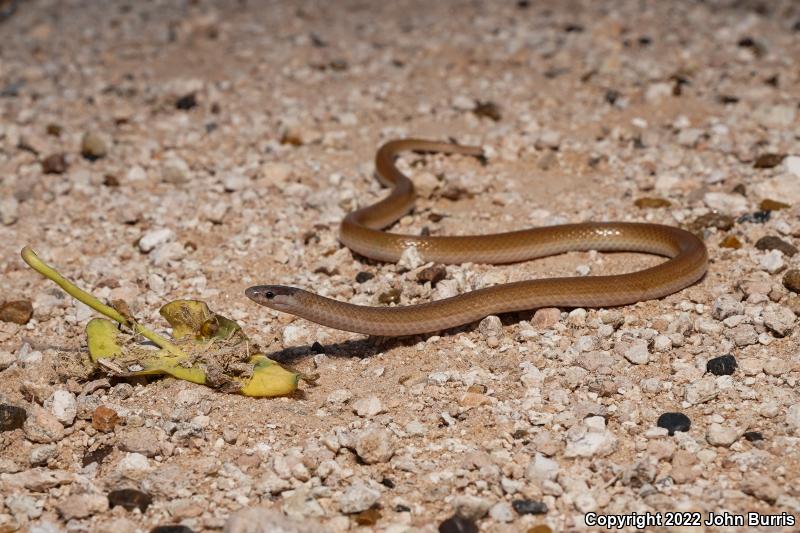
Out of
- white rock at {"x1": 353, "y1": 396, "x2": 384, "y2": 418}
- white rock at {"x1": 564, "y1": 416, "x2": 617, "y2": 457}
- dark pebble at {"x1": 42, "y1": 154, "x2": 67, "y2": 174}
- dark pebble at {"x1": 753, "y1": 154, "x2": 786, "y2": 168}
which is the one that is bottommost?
white rock at {"x1": 353, "y1": 396, "x2": 384, "y2": 418}

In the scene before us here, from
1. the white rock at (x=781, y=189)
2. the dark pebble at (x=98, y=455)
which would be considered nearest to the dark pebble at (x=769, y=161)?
the white rock at (x=781, y=189)

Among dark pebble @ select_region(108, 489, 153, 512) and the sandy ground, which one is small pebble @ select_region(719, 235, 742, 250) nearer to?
the sandy ground

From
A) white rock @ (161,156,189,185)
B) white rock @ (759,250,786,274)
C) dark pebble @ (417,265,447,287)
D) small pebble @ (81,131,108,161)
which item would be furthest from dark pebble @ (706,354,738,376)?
small pebble @ (81,131,108,161)

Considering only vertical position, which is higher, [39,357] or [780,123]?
[780,123]

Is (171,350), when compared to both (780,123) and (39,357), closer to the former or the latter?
(39,357)

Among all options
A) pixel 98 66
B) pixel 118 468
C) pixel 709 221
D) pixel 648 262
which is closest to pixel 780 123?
pixel 709 221
